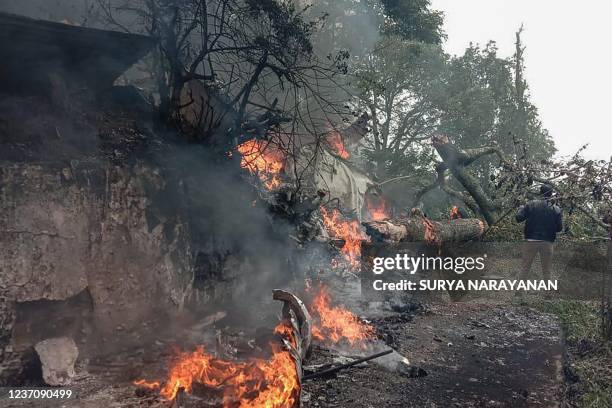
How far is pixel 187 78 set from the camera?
651cm

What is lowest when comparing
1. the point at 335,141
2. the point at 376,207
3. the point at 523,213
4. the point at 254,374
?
the point at 254,374

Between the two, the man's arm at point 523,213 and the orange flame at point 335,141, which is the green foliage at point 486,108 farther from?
the man's arm at point 523,213

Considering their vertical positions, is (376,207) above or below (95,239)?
above

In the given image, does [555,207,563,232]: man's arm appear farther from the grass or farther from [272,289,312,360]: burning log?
[272,289,312,360]: burning log

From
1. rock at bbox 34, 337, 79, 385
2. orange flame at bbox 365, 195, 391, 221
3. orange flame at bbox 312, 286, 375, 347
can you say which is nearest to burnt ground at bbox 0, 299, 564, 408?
rock at bbox 34, 337, 79, 385

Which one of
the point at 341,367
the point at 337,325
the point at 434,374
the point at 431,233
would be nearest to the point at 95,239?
the point at 341,367

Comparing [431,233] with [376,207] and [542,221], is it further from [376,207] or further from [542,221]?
[376,207]

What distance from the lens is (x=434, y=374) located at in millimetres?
5062

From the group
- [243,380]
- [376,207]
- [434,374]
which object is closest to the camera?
[243,380]

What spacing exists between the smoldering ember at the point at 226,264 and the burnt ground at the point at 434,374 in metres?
0.03

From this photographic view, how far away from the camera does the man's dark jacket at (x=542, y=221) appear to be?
27.1 feet

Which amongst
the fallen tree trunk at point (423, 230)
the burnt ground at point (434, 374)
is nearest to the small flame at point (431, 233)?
the fallen tree trunk at point (423, 230)

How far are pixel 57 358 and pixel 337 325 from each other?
12.2 feet

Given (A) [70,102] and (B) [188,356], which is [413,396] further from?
(A) [70,102]
